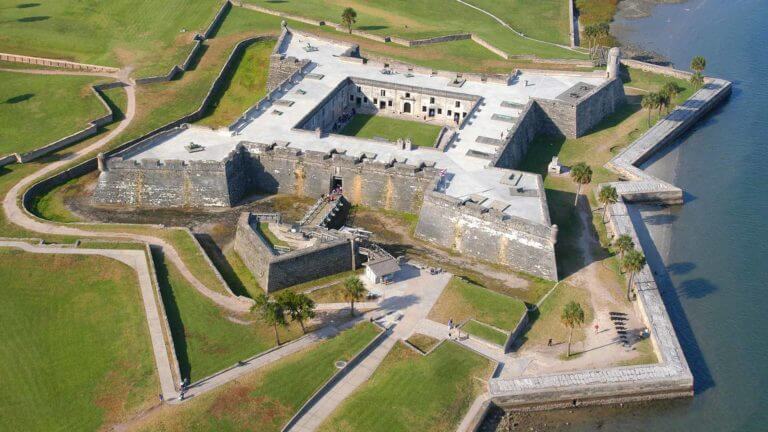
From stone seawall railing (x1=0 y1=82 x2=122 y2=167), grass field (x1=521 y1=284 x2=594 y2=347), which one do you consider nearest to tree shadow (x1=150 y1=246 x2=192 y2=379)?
stone seawall railing (x1=0 y1=82 x2=122 y2=167)

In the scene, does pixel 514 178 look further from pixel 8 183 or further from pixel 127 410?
pixel 8 183

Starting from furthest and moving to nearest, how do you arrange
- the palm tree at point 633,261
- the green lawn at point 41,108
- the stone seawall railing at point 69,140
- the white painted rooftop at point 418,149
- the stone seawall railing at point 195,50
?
1. the stone seawall railing at point 195,50
2. the green lawn at point 41,108
3. the stone seawall railing at point 69,140
4. the white painted rooftop at point 418,149
5. the palm tree at point 633,261

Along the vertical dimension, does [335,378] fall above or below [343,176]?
below

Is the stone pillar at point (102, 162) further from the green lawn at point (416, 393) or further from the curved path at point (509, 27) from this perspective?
the curved path at point (509, 27)

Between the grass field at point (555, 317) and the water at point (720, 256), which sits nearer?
the water at point (720, 256)

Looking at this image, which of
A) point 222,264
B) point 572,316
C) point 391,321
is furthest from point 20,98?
point 572,316

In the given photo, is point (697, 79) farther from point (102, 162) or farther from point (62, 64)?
point (62, 64)

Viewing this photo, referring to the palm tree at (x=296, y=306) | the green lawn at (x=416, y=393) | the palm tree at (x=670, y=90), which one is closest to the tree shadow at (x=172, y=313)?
the palm tree at (x=296, y=306)
